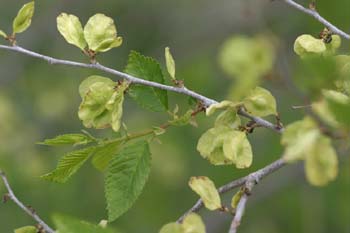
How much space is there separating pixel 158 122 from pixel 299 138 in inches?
156

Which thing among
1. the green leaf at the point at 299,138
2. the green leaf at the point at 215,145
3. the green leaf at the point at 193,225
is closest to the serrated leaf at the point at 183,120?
the green leaf at the point at 215,145

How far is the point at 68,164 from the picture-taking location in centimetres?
152

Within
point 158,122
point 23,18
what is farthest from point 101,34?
point 158,122

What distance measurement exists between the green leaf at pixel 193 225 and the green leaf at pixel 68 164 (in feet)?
0.97

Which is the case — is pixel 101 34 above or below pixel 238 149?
above

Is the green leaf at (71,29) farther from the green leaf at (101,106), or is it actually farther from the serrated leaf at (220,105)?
the serrated leaf at (220,105)

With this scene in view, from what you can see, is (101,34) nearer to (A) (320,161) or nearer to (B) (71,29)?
(B) (71,29)

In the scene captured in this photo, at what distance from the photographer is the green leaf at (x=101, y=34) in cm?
152

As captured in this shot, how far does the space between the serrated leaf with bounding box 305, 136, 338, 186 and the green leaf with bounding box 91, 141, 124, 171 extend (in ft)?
1.72

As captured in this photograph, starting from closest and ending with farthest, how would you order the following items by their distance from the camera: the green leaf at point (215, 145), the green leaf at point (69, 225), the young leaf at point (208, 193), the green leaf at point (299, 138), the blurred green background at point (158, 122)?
the green leaf at point (299, 138)
the green leaf at point (69, 225)
the young leaf at point (208, 193)
the green leaf at point (215, 145)
the blurred green background at point (158, 122)

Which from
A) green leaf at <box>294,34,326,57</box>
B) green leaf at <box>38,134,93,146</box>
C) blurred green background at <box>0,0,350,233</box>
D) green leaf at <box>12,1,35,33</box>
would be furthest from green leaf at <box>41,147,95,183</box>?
blurred green background at <box>0,0,350,233</box>

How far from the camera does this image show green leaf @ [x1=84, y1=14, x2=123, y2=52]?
1.52m

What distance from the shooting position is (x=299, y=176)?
4.49 metres

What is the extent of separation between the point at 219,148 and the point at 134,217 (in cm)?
373
